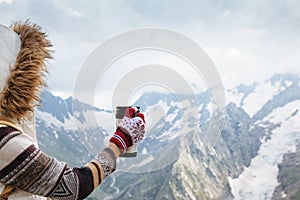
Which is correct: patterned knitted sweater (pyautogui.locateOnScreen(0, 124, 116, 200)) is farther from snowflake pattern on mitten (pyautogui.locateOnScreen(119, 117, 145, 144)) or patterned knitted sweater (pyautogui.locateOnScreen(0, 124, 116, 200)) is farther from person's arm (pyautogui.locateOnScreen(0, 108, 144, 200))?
snowflake pattern on mitten (pyautogui.locateOnScreen(119, 117, 145, 144))

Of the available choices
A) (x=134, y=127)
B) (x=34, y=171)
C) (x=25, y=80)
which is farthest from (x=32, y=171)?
(x=134, y=127)

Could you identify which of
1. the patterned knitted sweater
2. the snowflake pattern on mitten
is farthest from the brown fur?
the snowflake pattern on mitten

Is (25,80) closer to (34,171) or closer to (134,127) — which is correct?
(34,171)

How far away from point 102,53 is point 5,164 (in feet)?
6.21

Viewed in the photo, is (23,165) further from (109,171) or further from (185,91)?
(185,91)

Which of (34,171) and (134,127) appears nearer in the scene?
(34,171)

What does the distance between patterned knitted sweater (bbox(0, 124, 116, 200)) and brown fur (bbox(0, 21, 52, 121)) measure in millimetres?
196

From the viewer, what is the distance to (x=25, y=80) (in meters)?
2.49

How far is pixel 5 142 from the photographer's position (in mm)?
2242

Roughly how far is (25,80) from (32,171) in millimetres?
635

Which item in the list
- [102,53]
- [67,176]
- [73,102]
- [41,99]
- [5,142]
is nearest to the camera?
[5,142]

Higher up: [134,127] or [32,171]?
[134,127]

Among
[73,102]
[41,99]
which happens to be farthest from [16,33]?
[73,102]

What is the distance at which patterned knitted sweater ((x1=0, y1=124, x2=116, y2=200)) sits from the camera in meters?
2.25
